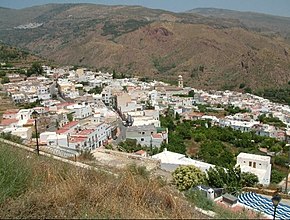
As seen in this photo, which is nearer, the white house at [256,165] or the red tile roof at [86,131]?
the white house at [256,165]

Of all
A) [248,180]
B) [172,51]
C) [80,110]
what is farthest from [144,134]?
[172,51]

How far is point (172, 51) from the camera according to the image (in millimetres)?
89438

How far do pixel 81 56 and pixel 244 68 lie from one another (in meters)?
43.8

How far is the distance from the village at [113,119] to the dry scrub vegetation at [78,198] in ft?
14.4

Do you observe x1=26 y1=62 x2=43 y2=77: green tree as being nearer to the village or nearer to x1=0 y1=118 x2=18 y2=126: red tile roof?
the village

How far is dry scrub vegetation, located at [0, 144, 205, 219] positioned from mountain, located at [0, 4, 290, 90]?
6035 centimetres

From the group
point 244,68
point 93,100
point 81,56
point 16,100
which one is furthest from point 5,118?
point 81,56

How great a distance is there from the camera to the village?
14531 mm

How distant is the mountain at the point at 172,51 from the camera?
66.1 metres

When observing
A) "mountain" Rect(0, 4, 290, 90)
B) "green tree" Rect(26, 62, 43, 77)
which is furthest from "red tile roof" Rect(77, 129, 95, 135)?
"mountain" Rect(0, 4, 290, 90)

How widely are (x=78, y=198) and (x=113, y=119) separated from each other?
2041 centimetres

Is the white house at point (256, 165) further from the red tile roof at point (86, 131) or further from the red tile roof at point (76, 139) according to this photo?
the red tile roof at point (86, 131)

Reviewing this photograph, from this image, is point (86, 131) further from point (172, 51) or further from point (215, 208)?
point (172, 51)

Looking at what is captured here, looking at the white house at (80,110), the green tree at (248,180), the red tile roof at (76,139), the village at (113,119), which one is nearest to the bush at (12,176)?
the village at (113,119)
